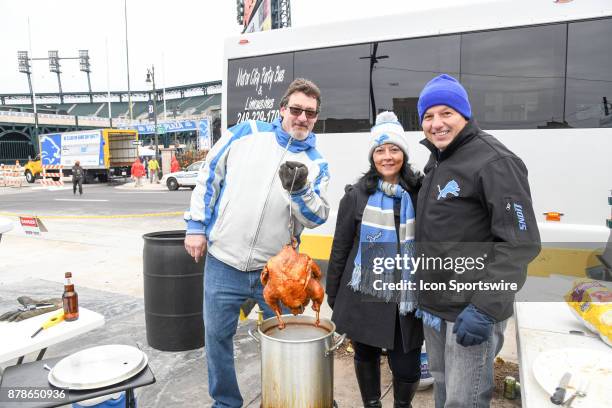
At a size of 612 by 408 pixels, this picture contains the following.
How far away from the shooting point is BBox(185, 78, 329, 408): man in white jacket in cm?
266

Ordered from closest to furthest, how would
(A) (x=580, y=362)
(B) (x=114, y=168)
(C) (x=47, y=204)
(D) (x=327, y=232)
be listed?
1. (A) (x=580, y=362)
2. (D) (x=327, y=232)
3. (C) (x=47, y=204)
4. (B) (x=114, y=168)

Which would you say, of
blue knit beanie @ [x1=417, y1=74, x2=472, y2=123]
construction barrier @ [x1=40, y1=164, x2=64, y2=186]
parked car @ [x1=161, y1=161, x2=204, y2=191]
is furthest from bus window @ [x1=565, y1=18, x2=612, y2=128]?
construction barrier @ [x1=40, y1=164, x2=64, y2=186]

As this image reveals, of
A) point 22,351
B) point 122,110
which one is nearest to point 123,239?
point 22,351

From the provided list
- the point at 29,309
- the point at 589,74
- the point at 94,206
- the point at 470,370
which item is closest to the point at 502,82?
the point at 589,74

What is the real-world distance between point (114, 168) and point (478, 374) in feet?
107

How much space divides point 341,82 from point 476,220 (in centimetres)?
480

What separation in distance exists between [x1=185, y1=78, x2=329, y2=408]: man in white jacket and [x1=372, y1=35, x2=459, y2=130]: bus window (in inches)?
142

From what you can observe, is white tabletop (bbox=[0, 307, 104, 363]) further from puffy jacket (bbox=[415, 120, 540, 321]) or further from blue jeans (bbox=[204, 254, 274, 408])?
puffy jacket (bbox=[415, 120, 540, 321])

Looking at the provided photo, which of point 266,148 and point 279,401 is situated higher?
point 266,148

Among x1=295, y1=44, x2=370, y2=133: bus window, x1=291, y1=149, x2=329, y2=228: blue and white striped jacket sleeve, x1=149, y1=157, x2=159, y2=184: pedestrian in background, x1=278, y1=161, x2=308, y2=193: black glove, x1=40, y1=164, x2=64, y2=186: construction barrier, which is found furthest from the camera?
x1=40, y1=164, x2=64, y2=186: construction barrier

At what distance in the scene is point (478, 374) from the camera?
204cm

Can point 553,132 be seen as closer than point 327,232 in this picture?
Yes

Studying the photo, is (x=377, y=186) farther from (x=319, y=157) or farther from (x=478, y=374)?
(x=478, y=374)

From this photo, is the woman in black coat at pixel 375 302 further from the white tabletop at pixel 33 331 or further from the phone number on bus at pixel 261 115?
the phone number on bus at pixel 261 115
